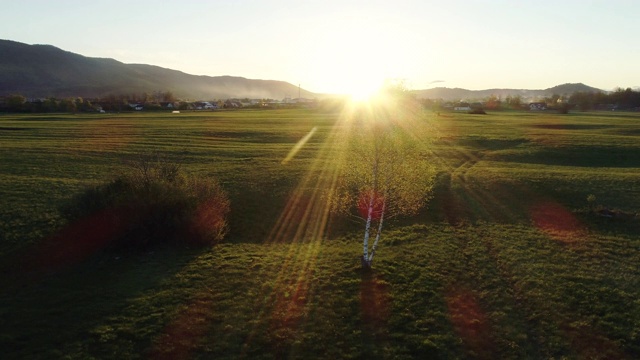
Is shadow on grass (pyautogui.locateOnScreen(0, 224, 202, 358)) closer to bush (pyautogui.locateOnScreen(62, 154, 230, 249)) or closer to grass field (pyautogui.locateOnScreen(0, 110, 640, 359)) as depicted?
grass field (pyautogui.locateOnScreen(0, 110, 640, 359))

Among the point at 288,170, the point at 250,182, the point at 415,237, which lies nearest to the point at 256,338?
the point at 415,237

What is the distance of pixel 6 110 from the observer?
15425cm

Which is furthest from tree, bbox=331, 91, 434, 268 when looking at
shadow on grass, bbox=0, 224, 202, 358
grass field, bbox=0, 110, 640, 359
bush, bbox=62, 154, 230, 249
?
shadow on grass, bbox=0, 224, 202, 358


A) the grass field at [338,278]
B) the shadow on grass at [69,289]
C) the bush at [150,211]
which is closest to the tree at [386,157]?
the grass field at [338,278]

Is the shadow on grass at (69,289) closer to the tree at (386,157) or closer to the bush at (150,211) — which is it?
the bush at (150,211)

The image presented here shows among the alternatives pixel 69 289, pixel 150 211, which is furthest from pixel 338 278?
pixel 150 211

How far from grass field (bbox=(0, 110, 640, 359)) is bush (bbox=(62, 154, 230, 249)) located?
1.43 m

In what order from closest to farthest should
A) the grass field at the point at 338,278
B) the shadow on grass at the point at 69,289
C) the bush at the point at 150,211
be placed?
the grass field at the point at 338,278, the shadow on grass at the point at 69,289, the bush at the point at 150,211

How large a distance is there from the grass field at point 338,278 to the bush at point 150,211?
143 centimetres

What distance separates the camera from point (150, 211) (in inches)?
1422

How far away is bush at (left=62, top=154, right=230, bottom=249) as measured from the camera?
3541 centimetres

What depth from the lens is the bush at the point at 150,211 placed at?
35.4 metres

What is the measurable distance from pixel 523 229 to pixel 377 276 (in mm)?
15748

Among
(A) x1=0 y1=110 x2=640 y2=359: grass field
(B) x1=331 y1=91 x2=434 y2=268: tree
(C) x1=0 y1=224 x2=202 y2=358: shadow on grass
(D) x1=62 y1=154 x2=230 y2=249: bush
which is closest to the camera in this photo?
(A) x1=0 y1=110 x2=640 y2=359: grass field
